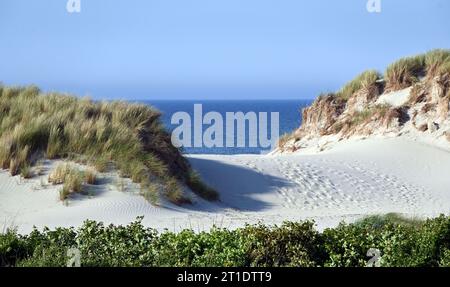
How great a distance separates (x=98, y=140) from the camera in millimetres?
14617

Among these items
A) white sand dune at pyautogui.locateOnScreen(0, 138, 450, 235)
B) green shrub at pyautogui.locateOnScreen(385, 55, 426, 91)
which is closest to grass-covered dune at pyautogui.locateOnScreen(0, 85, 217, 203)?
white sand dune at pyautogui.locateOnScreen(0, 138, 450, 235)

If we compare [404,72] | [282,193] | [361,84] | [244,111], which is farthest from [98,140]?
[244,111]

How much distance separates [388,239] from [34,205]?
6.68m

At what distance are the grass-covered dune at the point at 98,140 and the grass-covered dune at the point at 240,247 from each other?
204 inches

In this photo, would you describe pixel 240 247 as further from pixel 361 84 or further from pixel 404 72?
pixel 361 84

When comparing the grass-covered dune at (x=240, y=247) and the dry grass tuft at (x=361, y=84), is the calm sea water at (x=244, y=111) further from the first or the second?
the grass-covered dune at (x=240, y=247)

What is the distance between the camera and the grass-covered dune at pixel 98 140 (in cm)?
1394

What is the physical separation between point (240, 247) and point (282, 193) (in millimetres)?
8650

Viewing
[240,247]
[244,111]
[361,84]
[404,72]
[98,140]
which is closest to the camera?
[240,247]

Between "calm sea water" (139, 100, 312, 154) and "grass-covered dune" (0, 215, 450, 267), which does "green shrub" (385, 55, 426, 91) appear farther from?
"grass-covered dune" (0, 215, 450, 267)

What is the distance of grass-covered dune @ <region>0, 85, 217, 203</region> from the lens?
45.7ft

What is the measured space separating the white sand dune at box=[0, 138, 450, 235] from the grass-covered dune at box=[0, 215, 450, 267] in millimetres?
2912
